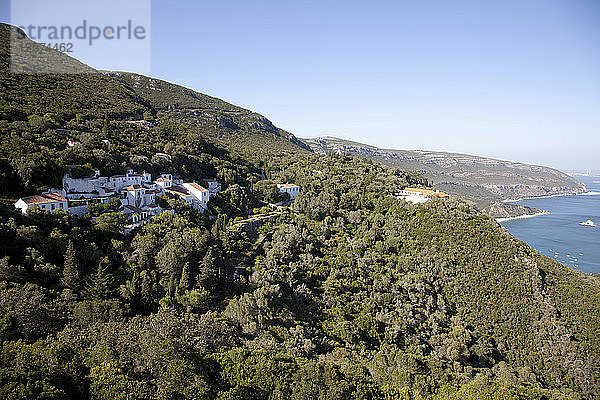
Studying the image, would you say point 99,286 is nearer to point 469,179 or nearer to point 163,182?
point 163,182

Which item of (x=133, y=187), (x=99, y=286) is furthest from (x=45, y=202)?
(x=99, y=286)

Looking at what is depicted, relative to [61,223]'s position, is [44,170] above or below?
above

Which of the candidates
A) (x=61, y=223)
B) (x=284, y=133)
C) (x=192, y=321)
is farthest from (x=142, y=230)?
(x=284, y=133)

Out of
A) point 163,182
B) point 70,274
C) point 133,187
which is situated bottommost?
point 70,274

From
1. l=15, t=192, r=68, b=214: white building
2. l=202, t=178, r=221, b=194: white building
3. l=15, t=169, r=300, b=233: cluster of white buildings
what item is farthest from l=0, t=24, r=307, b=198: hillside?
l=202, t=178, r=221, b=194: white building

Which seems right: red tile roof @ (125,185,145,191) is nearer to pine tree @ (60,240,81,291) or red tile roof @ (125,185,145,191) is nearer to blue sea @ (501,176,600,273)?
pine tree @ (60,240,81,291)

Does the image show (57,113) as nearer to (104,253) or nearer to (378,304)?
(104,253)

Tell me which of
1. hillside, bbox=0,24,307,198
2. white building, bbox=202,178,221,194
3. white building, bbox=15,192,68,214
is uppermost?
hillside, bbox=0,24,307,198
